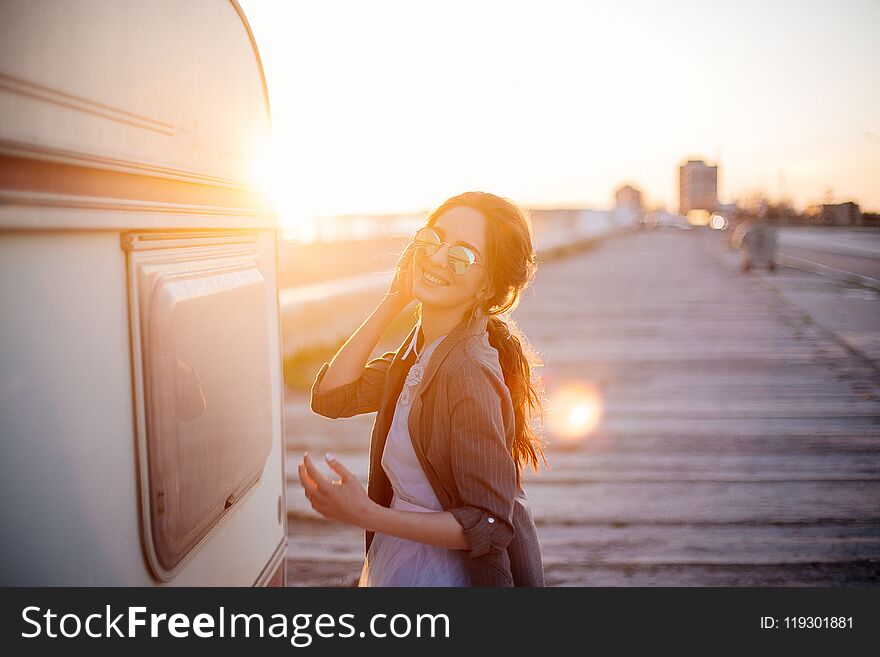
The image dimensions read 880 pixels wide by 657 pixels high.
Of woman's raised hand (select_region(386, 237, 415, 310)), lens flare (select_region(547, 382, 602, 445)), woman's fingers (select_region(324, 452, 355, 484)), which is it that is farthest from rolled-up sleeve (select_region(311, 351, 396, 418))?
lens flare (select_region(547, 382, 602, 445))

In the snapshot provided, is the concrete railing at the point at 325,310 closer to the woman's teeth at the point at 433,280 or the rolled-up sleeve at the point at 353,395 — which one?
the rolled-up sleeve at the point at 353,395

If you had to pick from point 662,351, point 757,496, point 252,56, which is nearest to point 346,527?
point 757,496

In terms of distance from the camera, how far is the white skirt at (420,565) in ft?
6.91

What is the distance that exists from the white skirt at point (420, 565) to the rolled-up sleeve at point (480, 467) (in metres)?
0.18

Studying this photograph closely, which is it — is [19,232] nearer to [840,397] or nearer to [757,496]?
[757,496]

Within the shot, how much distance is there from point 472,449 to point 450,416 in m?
0.11

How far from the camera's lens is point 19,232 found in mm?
1450

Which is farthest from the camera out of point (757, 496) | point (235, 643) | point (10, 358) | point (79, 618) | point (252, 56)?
point (757, 496)

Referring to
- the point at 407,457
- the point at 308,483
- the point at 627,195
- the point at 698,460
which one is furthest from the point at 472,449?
the point at 627,195

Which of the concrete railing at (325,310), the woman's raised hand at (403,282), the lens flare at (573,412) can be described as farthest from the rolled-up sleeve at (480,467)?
the concrete railing at (325,310)

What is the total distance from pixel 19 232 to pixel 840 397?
8.15 m

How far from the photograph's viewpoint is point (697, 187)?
142 meters

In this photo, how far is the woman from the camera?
1.90m

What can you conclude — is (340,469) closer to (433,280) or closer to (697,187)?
(433,280)
